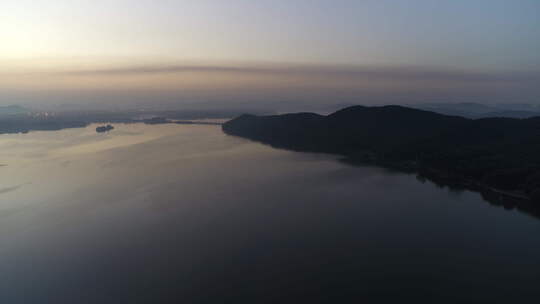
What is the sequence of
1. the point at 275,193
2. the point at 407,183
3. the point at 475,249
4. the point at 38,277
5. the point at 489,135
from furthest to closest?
the point at 489,135 → the point at 407,183 → the point at 275,193 → the point at 475,249 → the point at 38,277

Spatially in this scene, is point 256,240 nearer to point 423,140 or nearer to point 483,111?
point 423,140

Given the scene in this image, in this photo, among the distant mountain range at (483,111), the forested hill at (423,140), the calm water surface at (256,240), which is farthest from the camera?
the distant mountain range at (483,111)

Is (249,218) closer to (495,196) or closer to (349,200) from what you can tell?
(349,200)

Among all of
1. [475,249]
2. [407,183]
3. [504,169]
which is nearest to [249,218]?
[475,249]

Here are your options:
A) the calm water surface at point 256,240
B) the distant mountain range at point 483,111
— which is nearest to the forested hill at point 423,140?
the calm water surface at point 256,240

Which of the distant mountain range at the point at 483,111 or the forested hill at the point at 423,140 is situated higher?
the distant mountain range at the point at 483,111

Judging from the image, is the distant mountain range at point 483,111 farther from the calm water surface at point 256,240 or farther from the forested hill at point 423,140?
the calm water surface at point 256,240
